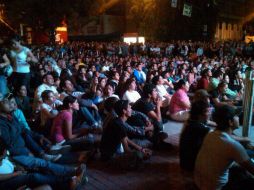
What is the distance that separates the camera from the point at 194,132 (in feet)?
15.3

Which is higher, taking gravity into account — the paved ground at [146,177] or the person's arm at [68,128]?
the person's arm at [68,128]

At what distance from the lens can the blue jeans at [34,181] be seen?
13.9 ft

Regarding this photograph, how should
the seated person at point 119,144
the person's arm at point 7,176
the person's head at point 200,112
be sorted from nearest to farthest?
the person's arm at point 7,176 → the person's head at point 200,112 → the seated person at point 119,144

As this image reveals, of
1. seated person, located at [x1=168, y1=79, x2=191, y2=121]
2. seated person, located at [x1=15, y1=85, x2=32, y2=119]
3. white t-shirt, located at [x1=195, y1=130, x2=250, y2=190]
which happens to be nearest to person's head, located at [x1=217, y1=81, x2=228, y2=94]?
seated person, located at [x1=168, y1=79, x2=191, y2=121]

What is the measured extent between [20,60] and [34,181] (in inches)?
191

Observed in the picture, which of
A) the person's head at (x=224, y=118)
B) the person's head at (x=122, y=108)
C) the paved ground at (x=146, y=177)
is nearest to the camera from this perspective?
the person's head at (x=224, y=118)

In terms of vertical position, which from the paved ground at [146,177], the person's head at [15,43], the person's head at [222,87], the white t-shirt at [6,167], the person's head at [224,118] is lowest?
the paved ground at [146,177]

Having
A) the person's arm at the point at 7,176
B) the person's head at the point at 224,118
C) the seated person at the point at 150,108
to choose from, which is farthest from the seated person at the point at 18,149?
the seated person at the point at 150,108

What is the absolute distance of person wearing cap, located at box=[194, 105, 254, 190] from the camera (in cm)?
338

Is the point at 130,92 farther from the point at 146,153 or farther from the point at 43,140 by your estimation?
the point at 43,140

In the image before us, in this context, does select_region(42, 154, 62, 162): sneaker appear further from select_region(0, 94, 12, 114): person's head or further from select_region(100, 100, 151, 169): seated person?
select_region(0, 94, 12, 114): person's head

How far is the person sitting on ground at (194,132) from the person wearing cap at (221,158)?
91 cm

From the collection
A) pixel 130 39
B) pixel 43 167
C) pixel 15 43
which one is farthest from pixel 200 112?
pixel 130 39

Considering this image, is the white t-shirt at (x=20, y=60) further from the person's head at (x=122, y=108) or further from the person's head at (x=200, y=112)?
the person's head at (x=200, y=112)
